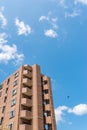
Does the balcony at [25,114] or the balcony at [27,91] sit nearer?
the balcony at [25,114]

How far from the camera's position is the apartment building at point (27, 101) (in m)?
41.6

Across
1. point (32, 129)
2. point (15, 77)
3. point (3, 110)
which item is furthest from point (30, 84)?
point (32, 129)

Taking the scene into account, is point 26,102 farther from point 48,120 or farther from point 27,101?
point 48,120

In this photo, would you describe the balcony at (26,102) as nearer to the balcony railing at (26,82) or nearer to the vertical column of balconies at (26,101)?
the vertical column of balconies at (26,101)

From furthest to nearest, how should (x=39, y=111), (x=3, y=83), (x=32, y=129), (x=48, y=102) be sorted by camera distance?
(x=3, y=83)
(x=48, y=102)
(x=39, y=111)
(x=32, y=129)

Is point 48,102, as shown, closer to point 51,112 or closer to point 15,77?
point 51,112

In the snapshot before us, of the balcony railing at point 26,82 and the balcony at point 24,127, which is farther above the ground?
the balcony railing at point 26,82

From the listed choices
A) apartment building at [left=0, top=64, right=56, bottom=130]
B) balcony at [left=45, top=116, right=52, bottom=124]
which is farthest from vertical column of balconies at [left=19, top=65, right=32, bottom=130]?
balcony at [left=45, top=116, right=52, bottom=124]

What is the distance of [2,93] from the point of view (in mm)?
54406

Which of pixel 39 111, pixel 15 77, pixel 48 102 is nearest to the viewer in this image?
pixel 39 111

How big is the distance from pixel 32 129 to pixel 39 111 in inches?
174

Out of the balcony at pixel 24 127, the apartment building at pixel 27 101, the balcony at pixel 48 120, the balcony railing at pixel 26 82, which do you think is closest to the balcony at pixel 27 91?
the apartment building at pixel 27 101

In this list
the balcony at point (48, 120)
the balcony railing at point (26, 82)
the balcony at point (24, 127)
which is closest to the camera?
the balcony at point (24, 127)

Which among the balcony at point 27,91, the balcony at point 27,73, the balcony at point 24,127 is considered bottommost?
the balcony at point 24,127
